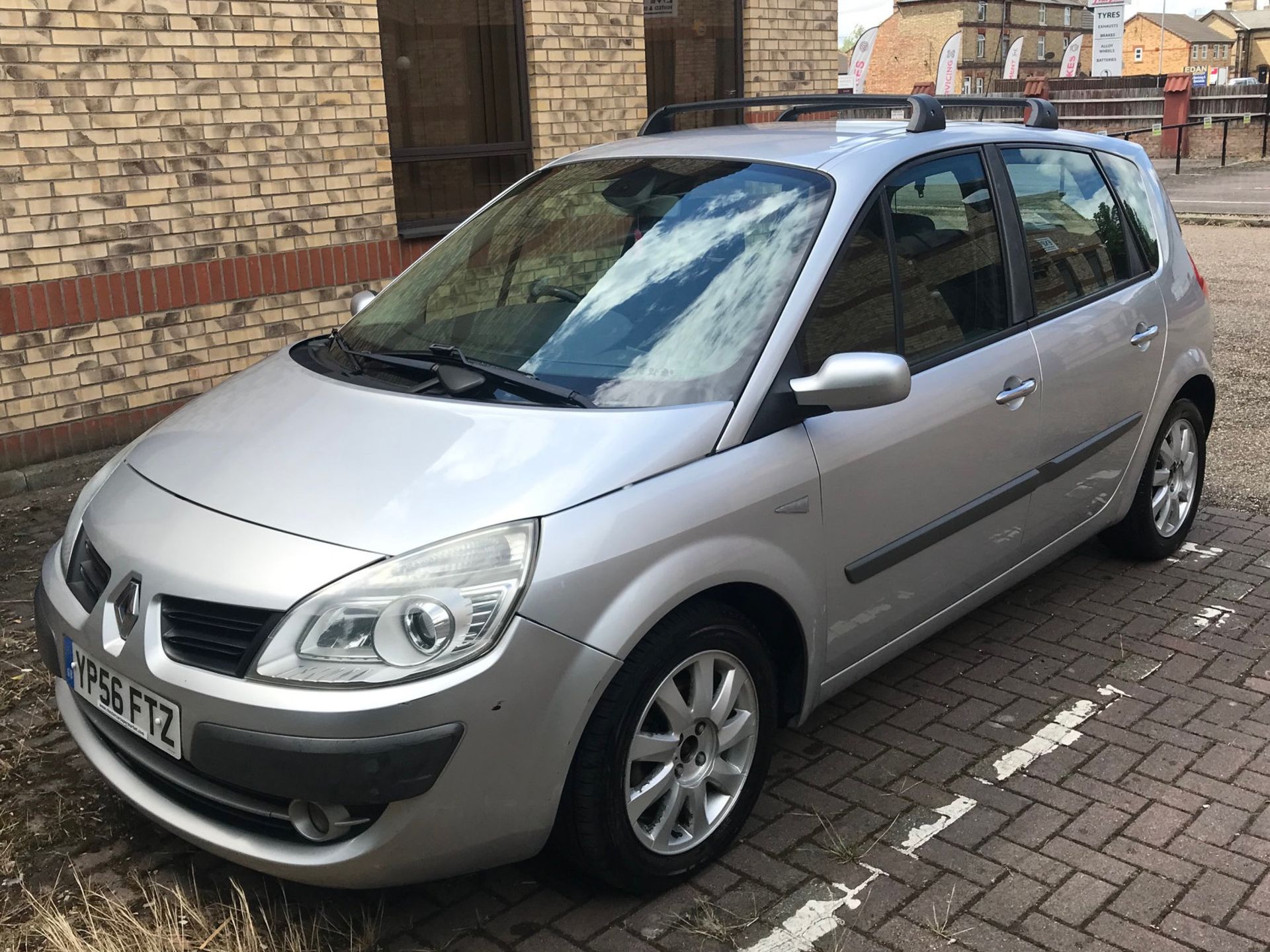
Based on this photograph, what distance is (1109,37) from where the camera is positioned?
129ft

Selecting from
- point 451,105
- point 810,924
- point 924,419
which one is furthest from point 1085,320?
point 451,105

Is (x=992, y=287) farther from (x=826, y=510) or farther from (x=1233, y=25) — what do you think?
(x=1233, y=25)

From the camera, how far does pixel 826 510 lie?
319 cm

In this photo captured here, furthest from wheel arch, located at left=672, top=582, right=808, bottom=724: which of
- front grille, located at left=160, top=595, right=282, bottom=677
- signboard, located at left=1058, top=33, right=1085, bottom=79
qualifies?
signboard, located at left=1058, top=33, right=1085, bottom=79

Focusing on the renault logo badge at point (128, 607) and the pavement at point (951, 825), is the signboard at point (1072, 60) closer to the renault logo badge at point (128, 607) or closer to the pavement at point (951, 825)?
the pavement at point (951, 825)

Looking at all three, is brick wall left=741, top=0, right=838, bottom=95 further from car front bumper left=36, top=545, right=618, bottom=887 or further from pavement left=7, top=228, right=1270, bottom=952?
car front bumper left=36, top=545, right=618, bottom=887

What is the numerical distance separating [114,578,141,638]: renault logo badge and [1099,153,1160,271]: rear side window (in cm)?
383

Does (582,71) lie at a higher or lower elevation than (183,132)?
higher

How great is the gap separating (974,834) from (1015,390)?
1384mm

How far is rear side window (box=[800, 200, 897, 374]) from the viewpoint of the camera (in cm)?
322

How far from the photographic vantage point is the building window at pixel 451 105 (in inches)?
311

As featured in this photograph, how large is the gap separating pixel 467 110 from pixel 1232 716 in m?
6.32

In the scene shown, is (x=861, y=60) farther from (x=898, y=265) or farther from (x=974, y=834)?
(x=974, y=834)

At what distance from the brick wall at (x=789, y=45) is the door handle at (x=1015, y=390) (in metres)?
6.47
